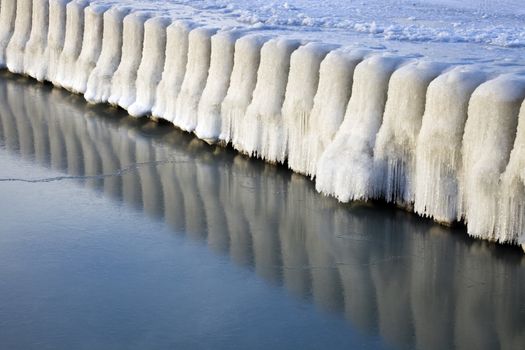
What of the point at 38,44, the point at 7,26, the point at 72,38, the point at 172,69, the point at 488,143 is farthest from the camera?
the point at 7,26

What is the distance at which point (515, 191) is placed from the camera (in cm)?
467

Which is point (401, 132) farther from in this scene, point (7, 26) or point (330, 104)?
point (7, 26)

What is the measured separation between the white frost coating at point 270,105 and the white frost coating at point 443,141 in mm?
1121

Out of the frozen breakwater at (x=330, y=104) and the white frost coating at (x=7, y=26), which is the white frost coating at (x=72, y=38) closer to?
the frozen breakwater at (x=330, y=104)

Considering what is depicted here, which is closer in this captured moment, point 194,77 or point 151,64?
point 194,77

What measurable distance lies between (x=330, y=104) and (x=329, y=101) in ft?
0.07

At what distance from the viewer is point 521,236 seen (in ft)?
15.6

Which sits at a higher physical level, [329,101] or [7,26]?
[7,26]

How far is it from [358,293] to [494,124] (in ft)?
3.42

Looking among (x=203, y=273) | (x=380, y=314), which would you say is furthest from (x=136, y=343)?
(x=380, y=314)

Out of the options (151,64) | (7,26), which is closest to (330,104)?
(151,64)

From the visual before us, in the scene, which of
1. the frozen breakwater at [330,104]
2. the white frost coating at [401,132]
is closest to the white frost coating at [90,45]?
the frozen breakwater at [330,104]

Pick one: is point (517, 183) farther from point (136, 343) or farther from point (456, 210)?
point (136, 343)

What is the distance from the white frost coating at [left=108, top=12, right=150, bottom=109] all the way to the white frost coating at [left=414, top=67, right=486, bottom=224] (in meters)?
2.81
